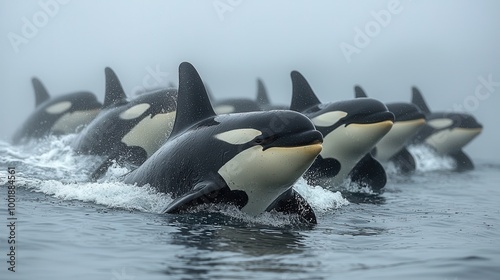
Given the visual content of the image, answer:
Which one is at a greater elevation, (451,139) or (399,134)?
(399,134)

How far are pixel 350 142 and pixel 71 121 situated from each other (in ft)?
29.5

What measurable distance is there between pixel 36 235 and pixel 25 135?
14.6 m

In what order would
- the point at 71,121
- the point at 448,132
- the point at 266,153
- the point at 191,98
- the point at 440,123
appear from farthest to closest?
1. the point at 440,123
2. the point at 448,132
3. the point at 71,121
4. the point at 191,98
5. the point at 266,153

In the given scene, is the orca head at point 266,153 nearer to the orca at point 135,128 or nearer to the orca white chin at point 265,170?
the orca white chin at point 265,170

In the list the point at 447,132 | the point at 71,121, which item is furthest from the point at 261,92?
the point at 71,121

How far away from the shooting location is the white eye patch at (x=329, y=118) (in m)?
15.1

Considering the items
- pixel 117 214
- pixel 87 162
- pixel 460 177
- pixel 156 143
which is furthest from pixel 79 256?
pixel 460 177

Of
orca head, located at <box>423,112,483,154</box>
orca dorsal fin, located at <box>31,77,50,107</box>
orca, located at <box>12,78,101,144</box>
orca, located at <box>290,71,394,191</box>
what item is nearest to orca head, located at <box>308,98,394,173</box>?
orca, located at <box>290,71,394,191</box>

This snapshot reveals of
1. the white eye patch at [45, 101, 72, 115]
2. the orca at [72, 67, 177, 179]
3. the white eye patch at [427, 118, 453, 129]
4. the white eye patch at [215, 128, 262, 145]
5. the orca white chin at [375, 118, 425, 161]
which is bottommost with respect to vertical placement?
the white eye patch at [427, 118, 453, 129]

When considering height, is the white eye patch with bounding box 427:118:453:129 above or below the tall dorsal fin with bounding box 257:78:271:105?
below

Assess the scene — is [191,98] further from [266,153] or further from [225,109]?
[225,109]

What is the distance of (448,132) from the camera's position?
83.6ft

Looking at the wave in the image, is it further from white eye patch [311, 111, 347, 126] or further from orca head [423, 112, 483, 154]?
Result: orca head [423, 112, 483, 154]

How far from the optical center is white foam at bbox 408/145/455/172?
24188 millimetres
